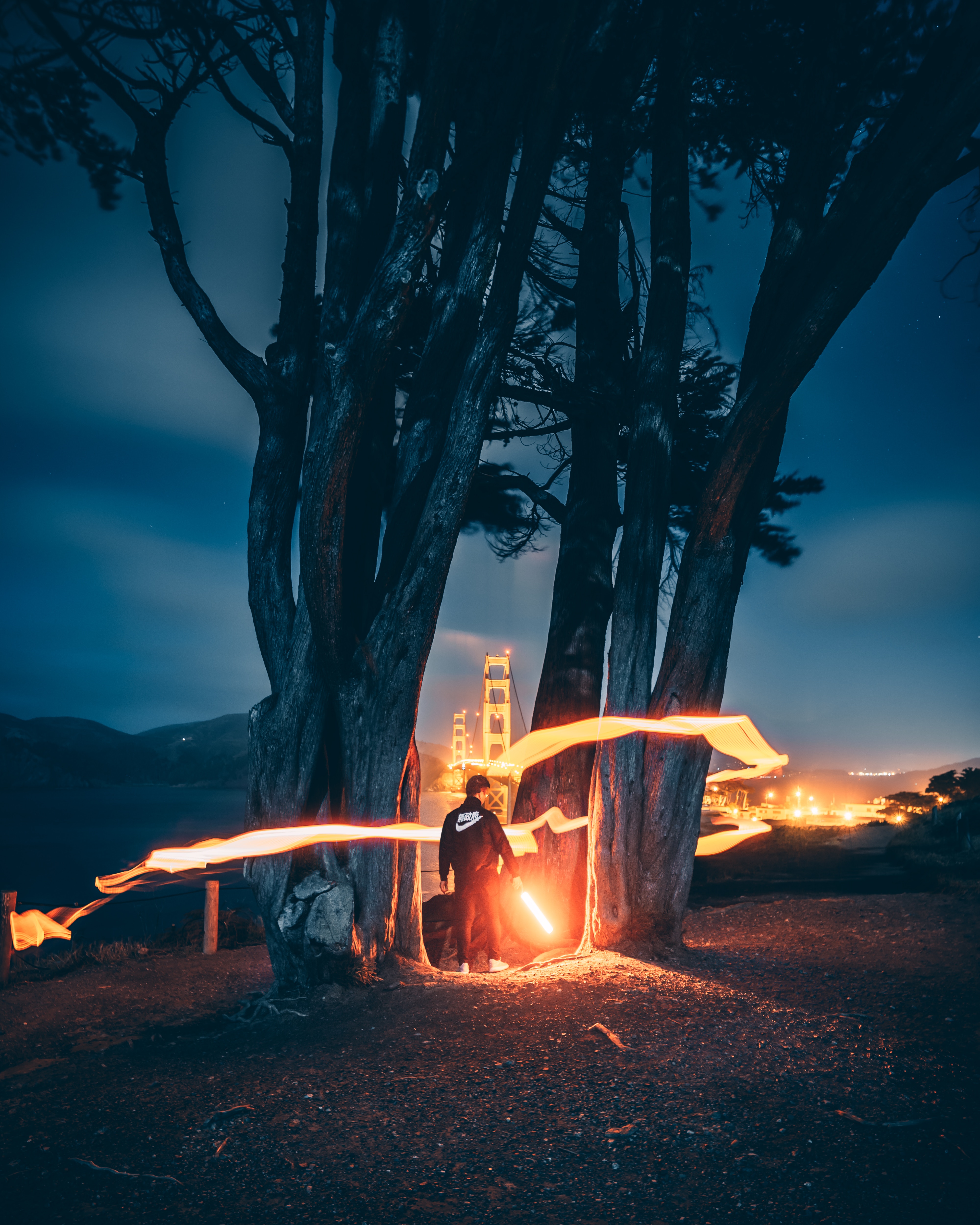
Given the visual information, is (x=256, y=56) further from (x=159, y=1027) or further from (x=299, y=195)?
(x=159, y=1027)

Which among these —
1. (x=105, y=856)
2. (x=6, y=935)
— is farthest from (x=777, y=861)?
(x=105, y=856)

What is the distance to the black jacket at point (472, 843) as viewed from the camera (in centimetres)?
725

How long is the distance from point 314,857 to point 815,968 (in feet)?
15.2

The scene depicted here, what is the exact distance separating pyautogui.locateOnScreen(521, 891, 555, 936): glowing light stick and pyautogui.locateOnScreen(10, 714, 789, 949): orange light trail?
0.02 meters

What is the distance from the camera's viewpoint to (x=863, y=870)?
58.5 feet

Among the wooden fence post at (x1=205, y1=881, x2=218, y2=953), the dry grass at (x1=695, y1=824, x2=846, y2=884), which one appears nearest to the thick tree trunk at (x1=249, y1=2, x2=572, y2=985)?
the wooden fence post at (x1=205, y1=881, x2=218, y2=953)

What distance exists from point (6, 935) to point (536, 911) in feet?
20.4

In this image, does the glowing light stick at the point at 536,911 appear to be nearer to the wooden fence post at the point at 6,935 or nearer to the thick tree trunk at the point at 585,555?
the thick tree trunk at the point at 585,555

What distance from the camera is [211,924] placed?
9.73 metres

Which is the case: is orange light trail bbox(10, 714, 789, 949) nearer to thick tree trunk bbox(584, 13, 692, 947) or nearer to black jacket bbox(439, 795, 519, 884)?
black jacket bbox(439, 795, 519, 884)

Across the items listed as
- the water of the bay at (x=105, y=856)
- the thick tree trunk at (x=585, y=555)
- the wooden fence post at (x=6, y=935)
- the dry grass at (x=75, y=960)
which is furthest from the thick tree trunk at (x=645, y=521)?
the dry grass at (x=75, y=960)

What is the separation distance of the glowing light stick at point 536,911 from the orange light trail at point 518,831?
0.08 ft

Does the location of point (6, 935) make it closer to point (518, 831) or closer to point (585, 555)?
point (518, 831)

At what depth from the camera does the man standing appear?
716 centimetres
